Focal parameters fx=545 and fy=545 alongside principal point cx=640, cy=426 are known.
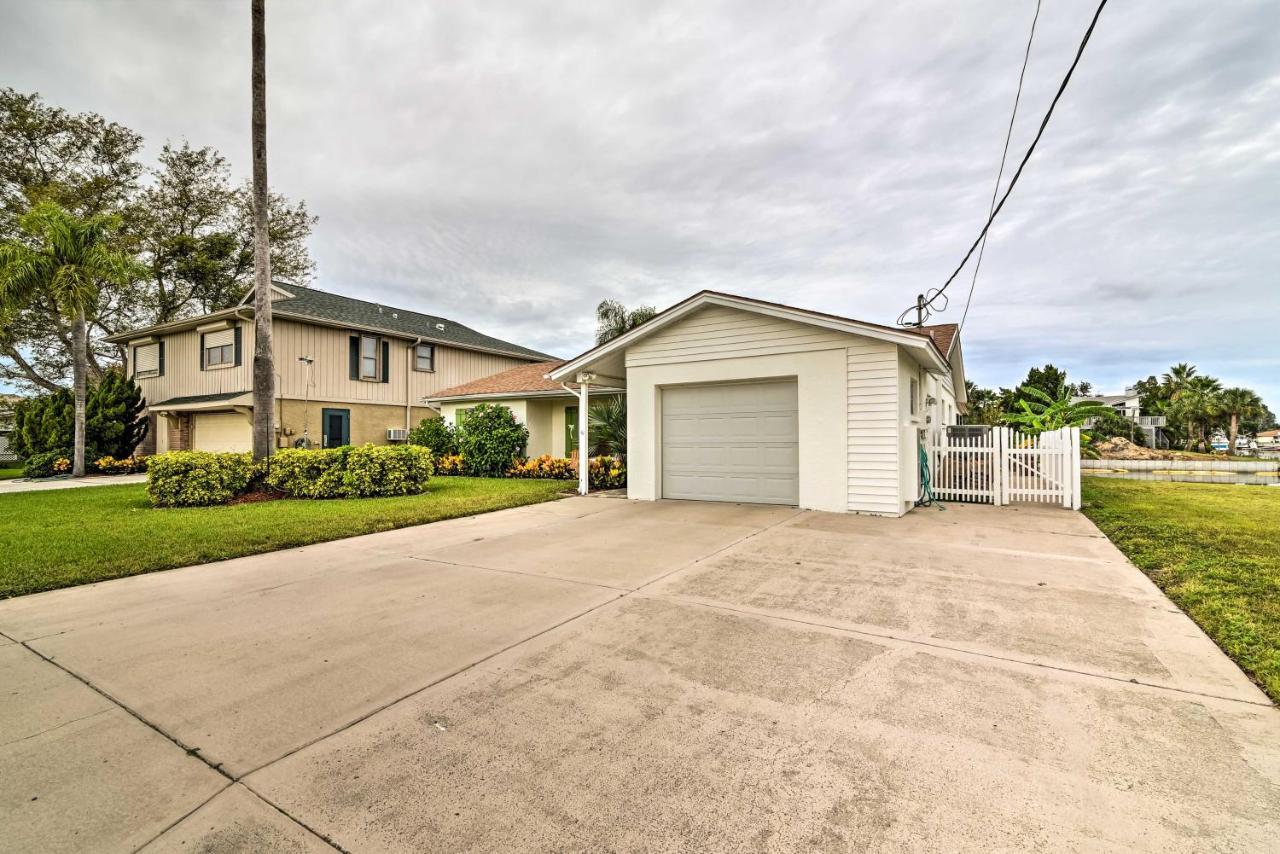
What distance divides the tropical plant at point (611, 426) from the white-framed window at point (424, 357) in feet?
31.6

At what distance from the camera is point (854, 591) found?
4625 millimetres

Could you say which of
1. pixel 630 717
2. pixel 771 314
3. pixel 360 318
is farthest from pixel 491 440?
pixel 630 717

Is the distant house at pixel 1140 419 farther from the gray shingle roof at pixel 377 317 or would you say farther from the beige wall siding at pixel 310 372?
the beige wall siding at pixel 310 372

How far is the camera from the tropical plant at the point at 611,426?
13484mm

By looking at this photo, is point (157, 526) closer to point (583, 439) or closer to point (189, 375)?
point (583, 439)

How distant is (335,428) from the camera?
18.3 metres

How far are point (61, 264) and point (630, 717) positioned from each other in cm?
2061

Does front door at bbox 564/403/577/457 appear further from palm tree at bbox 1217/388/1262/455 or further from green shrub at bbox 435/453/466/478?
palm tree at bbox 1217/388/1262/455

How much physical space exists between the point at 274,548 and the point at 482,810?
591 cm

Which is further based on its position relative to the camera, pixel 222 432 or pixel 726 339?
pixel 222 432

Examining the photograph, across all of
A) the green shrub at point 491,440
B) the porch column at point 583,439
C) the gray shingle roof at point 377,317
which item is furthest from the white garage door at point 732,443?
the gray shingle roof at point 377,317

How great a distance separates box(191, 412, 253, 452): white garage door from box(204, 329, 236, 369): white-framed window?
1726 millimetres

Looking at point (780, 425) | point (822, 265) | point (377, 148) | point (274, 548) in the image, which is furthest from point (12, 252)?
point (822, 265)

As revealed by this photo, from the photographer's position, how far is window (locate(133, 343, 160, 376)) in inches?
814
